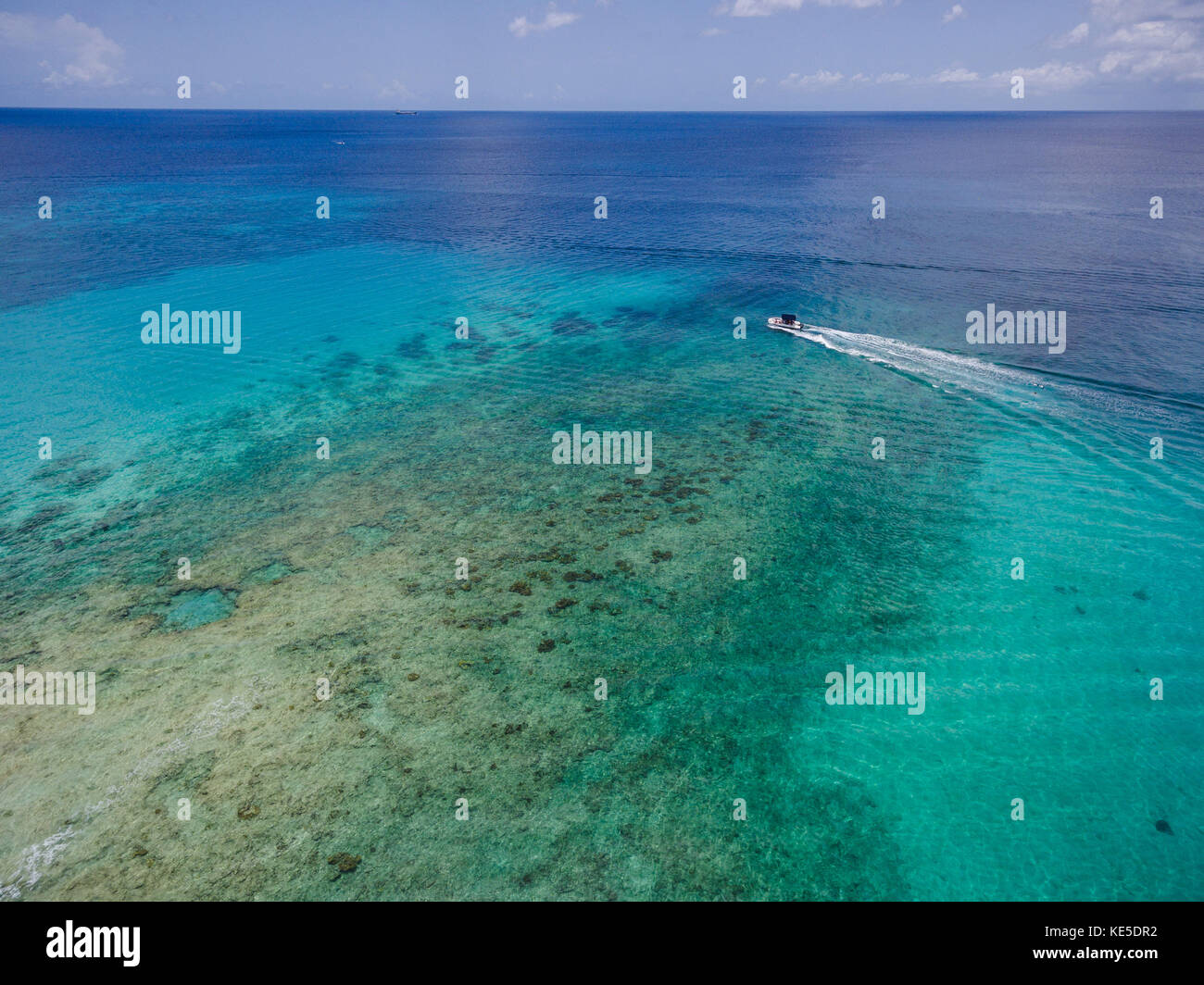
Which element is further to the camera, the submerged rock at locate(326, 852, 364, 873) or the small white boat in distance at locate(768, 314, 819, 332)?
the small white boat in distance at locate(768, 314, 819, 332)

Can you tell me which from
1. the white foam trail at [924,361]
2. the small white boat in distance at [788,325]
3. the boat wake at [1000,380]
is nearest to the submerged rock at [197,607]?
the boat wake at [1000,380]

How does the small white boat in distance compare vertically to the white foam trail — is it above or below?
above

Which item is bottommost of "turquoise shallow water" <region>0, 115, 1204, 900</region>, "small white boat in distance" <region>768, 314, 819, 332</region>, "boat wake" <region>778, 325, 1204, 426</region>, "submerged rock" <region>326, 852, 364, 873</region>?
"submerged rock" <region>326, 852, 364, 873</region>

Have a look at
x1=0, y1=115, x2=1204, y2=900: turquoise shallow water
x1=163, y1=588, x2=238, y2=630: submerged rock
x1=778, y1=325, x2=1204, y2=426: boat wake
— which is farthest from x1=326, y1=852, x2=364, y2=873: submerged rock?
x1=778, y1=325, x2=1204, y2=426: boat wake

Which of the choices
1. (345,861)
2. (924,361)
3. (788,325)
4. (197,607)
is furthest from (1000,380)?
(197,607)

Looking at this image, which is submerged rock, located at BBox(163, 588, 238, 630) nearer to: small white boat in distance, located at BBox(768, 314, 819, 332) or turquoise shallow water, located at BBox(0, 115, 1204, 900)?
turquoise shallow water, located at BBox(0, 115, 1204, 900)

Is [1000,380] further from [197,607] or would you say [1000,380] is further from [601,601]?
[197,607]
